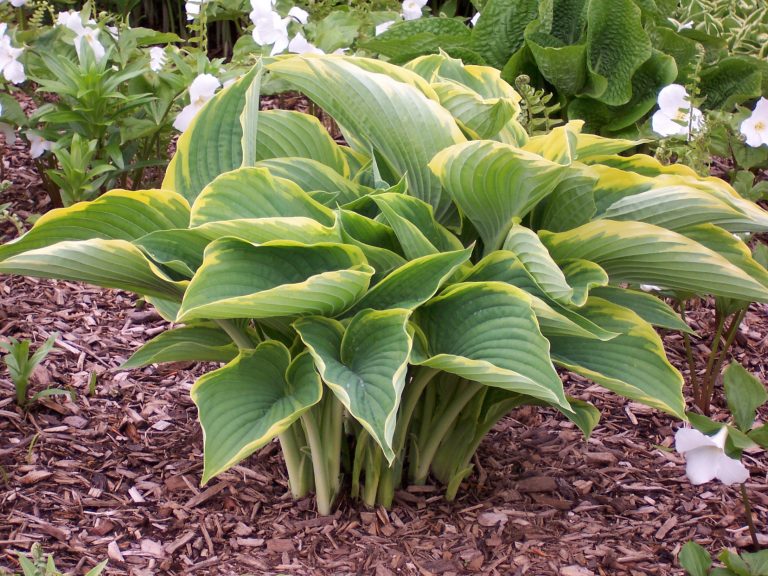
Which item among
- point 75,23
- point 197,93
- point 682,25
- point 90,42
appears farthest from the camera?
point 682,25

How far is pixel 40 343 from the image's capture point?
8.45 feet

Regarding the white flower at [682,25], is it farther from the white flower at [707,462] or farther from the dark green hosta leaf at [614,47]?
the white flower at [707,462]

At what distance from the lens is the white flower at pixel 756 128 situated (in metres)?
2.83

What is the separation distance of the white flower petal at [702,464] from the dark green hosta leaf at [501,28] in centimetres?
195

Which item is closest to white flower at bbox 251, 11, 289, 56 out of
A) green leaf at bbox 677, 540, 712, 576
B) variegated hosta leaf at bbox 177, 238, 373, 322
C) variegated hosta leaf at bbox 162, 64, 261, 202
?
variegated hosta leaf at bbox 162, 64, 261, 202

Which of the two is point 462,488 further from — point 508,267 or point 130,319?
point 130,319

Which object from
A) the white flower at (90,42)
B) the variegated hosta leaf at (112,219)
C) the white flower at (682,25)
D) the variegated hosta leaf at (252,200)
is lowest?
the white flower at (682,25)

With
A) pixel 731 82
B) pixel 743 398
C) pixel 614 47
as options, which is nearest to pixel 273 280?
pixel 743 398

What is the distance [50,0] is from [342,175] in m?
3.12

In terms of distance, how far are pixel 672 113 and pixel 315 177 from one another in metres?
1.48

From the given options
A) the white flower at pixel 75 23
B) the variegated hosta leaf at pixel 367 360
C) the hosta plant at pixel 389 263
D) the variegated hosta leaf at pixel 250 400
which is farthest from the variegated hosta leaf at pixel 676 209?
the white flower at pixel 75 23

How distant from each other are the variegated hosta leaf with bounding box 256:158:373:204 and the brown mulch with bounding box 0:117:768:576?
659 millimetres

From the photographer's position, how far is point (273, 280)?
1.61m

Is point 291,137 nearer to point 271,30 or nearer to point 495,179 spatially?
point 495,179
